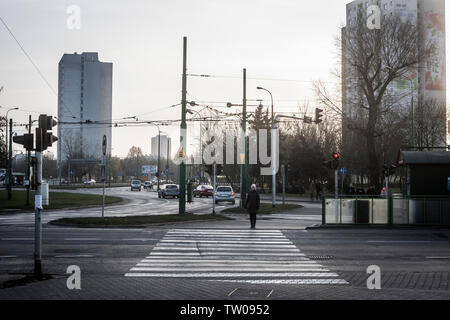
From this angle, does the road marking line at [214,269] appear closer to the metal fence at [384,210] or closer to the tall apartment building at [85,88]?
the metal fence at [384,210]

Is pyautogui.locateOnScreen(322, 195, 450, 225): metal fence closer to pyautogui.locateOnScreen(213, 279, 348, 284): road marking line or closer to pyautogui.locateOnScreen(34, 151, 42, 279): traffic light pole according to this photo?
pyautogui.locateOnScreen(213, 279, 348, 284): road marking line

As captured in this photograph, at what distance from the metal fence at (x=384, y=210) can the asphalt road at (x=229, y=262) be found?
1628 mm

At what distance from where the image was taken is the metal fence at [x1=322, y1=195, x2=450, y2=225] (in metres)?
24.0

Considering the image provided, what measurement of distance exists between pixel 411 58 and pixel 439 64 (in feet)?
375

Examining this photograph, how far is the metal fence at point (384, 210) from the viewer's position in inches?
947

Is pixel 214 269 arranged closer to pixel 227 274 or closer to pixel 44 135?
pixel 227 274

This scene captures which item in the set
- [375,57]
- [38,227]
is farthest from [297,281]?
[375,57]

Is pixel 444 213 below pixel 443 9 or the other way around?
below

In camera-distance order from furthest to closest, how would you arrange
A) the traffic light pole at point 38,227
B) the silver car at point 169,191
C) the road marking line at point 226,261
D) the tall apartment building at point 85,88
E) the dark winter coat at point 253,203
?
the tall apartment building at point 85,88
the silver car at point 169,191
the dark winter coat at point 253,203
the road marking line at point 226,261
the traffic light pole at point 38,227

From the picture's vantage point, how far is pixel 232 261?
1354cm

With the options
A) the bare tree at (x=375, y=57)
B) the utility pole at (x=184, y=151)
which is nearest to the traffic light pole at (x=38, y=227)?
the utility pole at (x=184, y=151)

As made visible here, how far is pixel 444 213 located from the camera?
2392 centimetres
